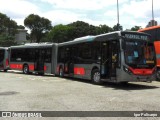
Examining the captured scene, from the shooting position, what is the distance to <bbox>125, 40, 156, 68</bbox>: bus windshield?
53.5ft

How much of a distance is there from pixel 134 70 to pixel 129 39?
1.54 m

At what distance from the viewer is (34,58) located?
101 ft

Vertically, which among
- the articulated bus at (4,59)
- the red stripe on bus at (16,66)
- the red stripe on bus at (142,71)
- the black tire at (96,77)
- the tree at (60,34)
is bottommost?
the black tire at (96,77)

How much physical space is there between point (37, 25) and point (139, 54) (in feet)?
308

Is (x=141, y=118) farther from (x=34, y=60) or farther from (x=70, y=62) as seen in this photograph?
(x=34, y=60)

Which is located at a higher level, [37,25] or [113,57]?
[37,25]

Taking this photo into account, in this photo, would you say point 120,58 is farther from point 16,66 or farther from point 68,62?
point 16,66

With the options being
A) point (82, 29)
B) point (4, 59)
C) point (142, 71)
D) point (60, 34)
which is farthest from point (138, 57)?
point (60, 34)

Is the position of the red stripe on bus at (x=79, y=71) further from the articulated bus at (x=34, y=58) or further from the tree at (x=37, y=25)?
the tree at (x=37, y=25)

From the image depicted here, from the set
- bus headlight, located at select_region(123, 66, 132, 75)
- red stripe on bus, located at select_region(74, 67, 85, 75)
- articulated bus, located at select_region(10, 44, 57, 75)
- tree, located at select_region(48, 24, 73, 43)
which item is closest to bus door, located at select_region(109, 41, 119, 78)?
bus headlight, located at select_region(123, 66, 132, 75)

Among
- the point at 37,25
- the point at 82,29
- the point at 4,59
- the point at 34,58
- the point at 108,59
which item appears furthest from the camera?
the point at 37,25

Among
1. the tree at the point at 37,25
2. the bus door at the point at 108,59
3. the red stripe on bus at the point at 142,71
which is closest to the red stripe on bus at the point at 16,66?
the bus door at the point at 108,59

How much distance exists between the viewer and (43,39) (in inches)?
4237

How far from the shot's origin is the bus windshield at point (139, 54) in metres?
16.3
